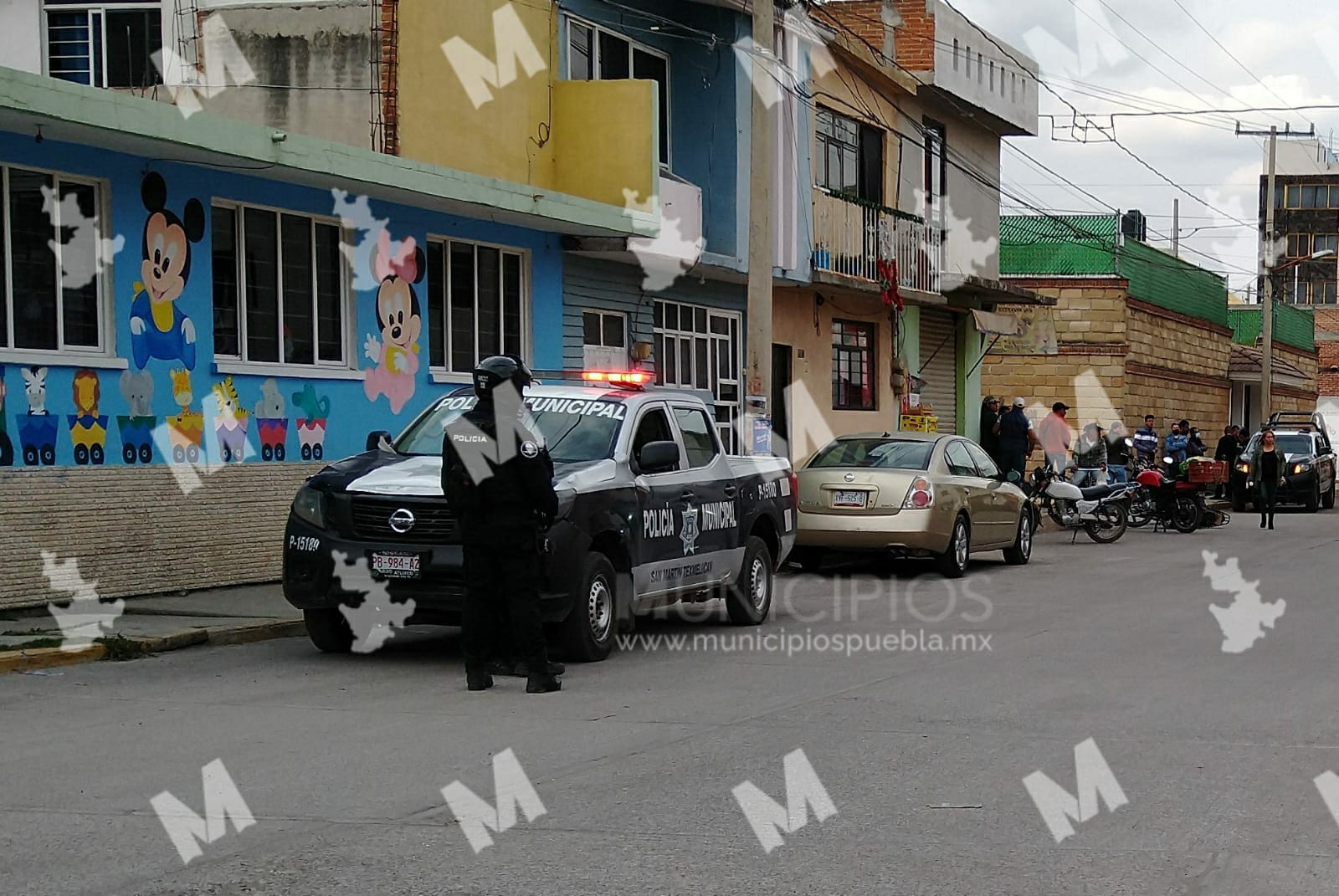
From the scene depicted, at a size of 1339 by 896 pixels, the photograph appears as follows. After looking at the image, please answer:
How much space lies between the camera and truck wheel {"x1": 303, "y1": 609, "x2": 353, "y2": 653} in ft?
36.7

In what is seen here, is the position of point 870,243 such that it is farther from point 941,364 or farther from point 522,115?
point 522,115

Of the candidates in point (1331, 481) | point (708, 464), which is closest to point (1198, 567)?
point (708, 464)

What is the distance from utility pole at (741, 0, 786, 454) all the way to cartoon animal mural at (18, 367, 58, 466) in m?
7.47

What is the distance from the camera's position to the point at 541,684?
9.66m

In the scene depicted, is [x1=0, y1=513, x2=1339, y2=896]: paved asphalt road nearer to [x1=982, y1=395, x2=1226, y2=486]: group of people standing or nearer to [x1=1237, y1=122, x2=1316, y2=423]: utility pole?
[x1=982, y1=395, x2=1226, y2=486]: group of people standing

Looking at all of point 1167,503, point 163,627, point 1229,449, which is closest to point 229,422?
point 163,627

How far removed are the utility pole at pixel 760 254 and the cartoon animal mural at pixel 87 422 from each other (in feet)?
22.9

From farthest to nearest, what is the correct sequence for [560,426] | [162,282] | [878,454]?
[878,454] → [162,282] → [560,426]

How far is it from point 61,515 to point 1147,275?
1404 inches

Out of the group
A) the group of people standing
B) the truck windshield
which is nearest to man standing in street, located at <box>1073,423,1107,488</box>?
the group of people standing

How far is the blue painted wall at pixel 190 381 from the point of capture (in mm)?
13227

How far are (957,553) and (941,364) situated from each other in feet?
51.4

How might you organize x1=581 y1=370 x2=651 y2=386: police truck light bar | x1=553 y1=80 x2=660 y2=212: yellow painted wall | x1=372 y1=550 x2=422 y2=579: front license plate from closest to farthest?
x1=372 y1=550 x2=422 y2=579: front license plate, x1=581 y1=370 x2=651 y2=386: police truck light bar, x1=553 y1=80 x2=660 y2=212: yellow painted wall

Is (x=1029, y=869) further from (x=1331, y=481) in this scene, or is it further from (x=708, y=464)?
(x=1331, y=481)
